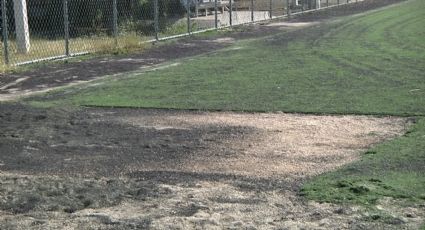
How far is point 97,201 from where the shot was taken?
630 cm

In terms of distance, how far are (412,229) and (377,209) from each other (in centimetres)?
53

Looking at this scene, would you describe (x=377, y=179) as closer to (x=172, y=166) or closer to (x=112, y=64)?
(x=172, y=166)

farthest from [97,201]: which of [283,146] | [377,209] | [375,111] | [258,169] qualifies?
[375,111]

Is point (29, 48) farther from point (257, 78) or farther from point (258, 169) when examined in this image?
point (258, 169)

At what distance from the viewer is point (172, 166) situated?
7719 millimetres

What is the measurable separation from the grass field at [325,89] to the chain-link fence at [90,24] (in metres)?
3.51

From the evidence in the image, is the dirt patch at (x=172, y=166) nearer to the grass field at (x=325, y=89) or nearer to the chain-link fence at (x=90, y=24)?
the grass field at (x=325, y=89)

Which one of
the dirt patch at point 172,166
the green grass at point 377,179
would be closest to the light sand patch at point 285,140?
the dirt patch at point 172,166

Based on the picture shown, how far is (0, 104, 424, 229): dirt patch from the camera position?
5840 mm

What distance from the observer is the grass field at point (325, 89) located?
6895 mm

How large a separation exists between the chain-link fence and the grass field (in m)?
3.51

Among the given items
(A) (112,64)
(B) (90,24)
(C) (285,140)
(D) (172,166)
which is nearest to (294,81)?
(C) (285,140)

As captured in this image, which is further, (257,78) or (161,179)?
(257,78)

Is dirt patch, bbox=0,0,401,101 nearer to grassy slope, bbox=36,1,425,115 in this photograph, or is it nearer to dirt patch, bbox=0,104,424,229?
grassy slope, bbox=36,1,425,115
